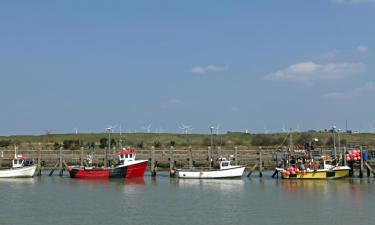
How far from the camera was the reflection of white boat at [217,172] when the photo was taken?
70.4 metres

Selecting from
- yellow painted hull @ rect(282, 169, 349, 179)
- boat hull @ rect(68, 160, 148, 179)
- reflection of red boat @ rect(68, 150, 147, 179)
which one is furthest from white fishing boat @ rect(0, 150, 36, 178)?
yellow painted hull @ rect(282, 169, 349, 179)

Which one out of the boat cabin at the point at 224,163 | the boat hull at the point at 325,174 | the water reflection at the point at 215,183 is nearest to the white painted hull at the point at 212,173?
the water reflection at the point at 215,183

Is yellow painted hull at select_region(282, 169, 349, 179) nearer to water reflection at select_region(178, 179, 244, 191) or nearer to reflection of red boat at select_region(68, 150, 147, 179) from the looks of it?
water reflection at select_region(178, 179, 244, 191)

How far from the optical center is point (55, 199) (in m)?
51.8

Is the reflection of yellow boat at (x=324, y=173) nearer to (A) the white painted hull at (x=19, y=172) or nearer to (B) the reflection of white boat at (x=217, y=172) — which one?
(B) the reflection of white boat at (x=217, y=172)

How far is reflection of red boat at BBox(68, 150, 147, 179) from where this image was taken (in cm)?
7300

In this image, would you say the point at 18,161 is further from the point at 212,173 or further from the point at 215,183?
the point at 215,183

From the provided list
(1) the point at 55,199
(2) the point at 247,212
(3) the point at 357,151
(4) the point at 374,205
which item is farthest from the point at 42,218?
(3) the point at 357,151

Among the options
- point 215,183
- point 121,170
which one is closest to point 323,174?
point 215,183

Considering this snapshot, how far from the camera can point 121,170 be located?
240 feet

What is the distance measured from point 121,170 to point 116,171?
0.74m

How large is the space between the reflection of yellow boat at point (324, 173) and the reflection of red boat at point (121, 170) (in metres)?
17.8

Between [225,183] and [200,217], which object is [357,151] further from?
[200,217]

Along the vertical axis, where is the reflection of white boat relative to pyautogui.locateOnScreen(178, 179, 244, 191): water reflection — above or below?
above
